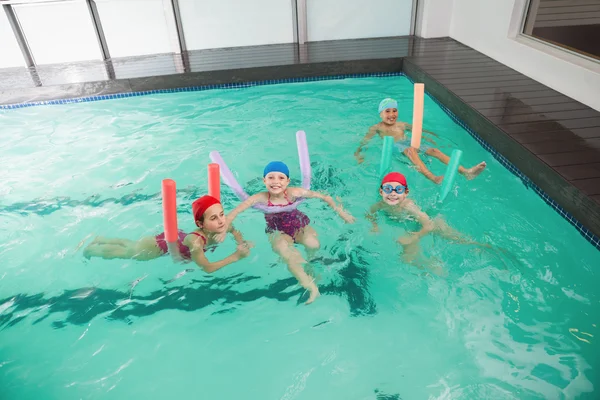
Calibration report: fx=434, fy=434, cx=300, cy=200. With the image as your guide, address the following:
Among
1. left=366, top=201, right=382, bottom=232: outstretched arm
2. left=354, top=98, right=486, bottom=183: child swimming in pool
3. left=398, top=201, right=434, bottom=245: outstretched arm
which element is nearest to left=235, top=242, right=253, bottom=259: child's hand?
left=366, top=201, right=382, bottom=232: outstretched arm

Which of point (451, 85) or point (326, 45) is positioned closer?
point (451, 85)

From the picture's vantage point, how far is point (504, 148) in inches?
196

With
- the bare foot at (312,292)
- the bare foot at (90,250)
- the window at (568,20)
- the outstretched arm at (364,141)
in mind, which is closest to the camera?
the bare foot at (312,292)

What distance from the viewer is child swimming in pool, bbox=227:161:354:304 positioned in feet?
12.1

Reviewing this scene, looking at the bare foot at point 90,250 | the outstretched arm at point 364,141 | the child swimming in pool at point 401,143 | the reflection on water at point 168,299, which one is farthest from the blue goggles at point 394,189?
the bare foot at point 90,250

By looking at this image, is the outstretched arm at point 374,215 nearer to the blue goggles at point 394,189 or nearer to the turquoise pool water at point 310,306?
the turquoise pool water at point 310,306

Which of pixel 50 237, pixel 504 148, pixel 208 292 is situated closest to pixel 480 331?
pixel 208 292

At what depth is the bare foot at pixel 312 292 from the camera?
11.7 feet

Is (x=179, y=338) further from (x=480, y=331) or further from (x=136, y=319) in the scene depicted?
(x=480, y=331)

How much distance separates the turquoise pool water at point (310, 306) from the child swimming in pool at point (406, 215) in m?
0.11

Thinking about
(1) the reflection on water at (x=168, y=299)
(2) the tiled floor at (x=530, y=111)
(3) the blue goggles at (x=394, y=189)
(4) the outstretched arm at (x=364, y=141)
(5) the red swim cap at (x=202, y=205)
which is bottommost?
(1) the reflection on water at (x=168, y=299)

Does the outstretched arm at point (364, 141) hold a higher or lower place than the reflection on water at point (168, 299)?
higher

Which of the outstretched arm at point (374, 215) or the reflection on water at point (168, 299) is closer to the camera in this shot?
the reflection on water at point (168, 299)

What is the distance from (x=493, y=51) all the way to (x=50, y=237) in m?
7.32
